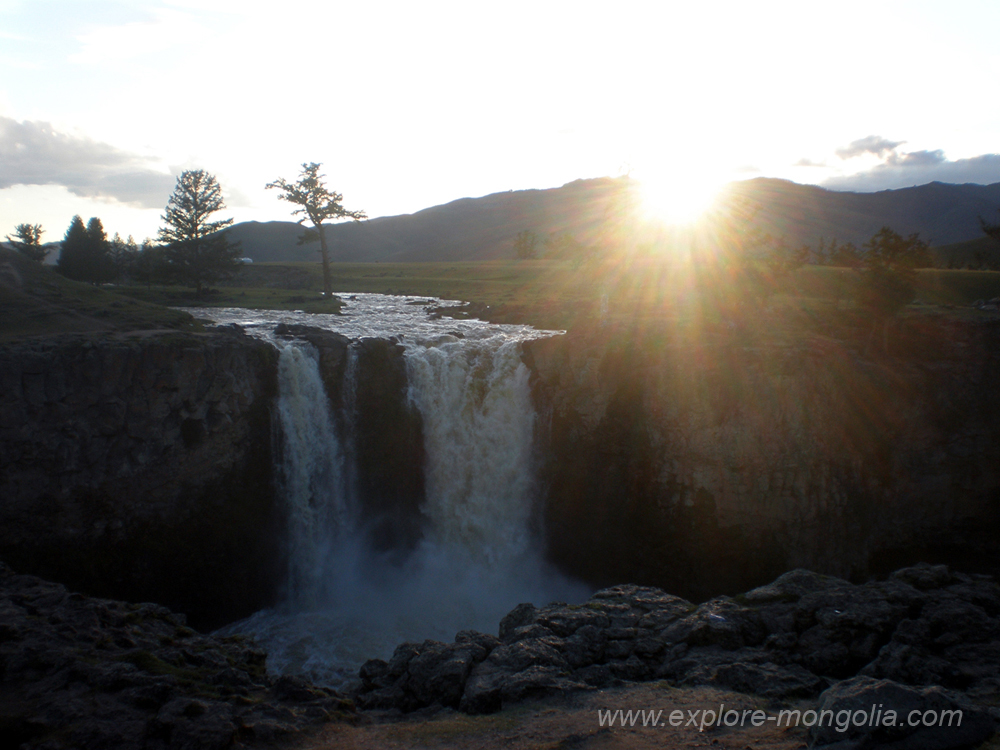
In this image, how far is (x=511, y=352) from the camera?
84.6 feet

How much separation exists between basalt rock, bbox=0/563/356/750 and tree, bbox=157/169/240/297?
36.6 metres

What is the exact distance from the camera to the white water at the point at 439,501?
23969 mm

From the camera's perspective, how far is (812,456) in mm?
23031

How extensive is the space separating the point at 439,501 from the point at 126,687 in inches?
630

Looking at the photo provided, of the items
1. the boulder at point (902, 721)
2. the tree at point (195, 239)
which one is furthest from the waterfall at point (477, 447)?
the tree at point (195, 239)

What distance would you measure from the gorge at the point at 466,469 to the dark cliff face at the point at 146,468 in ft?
0.25

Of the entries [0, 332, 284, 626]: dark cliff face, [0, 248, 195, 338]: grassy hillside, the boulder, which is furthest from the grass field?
the boulder

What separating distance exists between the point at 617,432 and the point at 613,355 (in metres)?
3.20

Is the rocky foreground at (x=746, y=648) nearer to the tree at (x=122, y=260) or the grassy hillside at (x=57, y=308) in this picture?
the grassy hillside at (x=57, y=308)

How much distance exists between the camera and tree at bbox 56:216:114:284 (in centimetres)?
4750

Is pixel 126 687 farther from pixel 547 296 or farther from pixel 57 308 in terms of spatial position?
pixel 547 296

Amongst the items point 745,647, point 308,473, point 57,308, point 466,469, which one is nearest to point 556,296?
point 466,469

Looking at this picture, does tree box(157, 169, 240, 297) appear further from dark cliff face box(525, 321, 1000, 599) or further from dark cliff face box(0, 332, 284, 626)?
dark cliff face box(525, 321, 1000, 599)

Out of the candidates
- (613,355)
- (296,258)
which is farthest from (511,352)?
(296,258)
